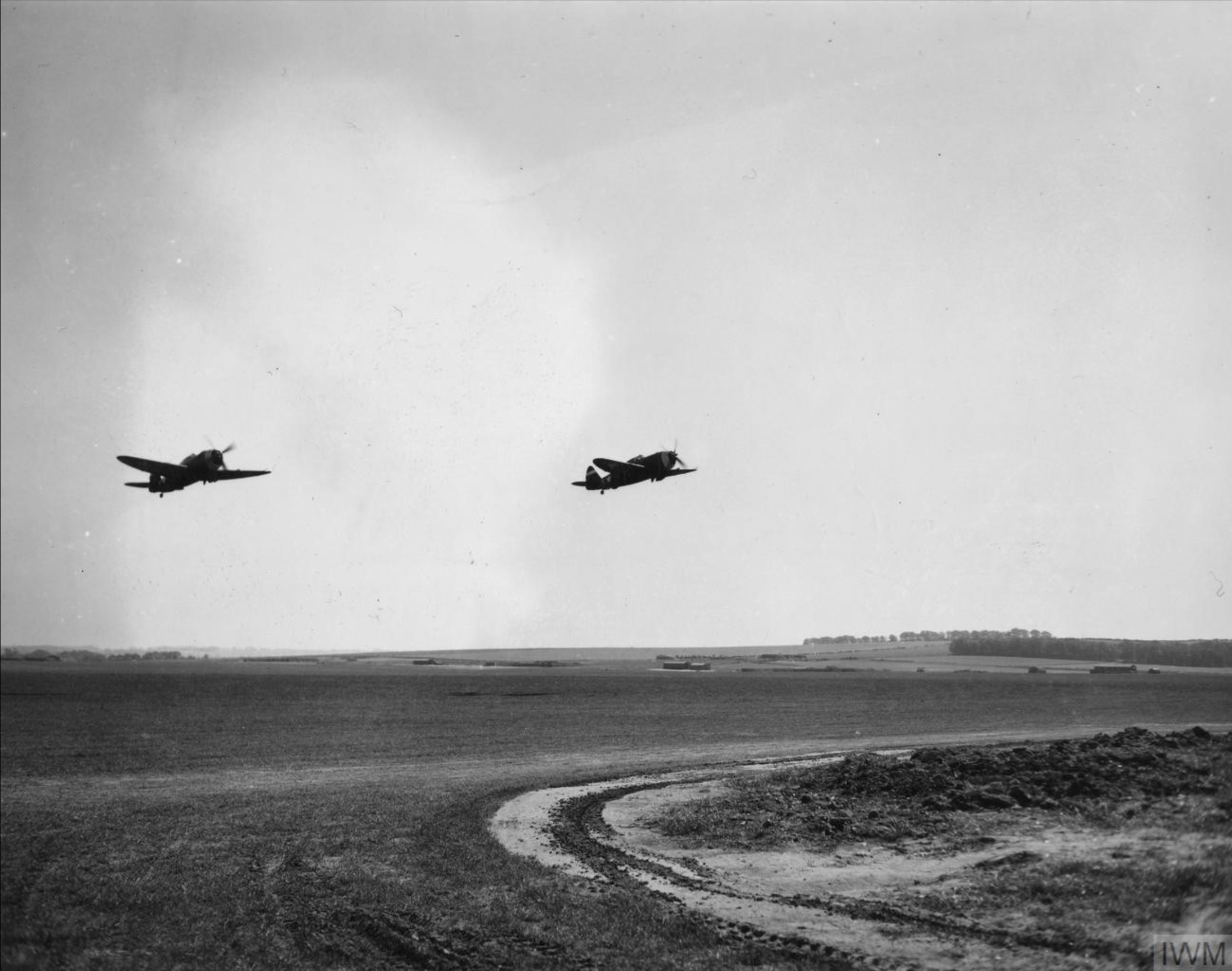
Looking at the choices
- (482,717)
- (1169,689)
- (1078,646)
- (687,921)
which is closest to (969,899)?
(687,921)

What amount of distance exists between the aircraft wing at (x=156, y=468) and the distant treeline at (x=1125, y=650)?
29015mm

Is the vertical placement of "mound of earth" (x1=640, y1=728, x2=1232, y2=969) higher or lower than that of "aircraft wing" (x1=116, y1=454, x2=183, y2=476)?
lower

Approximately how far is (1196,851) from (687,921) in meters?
9.30

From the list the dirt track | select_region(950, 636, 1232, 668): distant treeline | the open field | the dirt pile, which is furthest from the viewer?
select_region(950, 636, 1232, 668): distant treeline

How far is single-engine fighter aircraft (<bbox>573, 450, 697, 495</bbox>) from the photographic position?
21094mm

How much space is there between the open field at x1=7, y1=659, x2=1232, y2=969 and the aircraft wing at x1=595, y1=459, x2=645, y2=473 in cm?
938

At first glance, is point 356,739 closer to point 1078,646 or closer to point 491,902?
point 491,902

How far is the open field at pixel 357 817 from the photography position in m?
14.4

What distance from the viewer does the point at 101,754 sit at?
42875 millimetres
